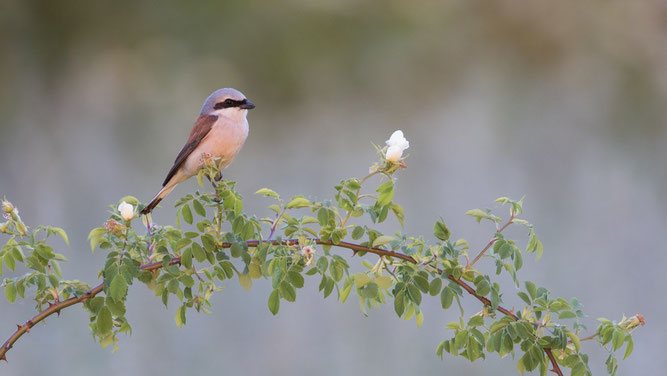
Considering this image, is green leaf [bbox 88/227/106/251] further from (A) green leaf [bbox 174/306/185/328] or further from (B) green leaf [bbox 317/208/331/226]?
(B) green leaf [bbox 317/208/331/226]

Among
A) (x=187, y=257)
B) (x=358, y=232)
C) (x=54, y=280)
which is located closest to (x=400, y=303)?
(x=358, y=232)

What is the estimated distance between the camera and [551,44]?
3.27m

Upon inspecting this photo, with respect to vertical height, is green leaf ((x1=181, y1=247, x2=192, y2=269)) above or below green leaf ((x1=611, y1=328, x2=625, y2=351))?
below

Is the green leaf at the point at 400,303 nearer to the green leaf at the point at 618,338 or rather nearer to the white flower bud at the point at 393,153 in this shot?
the white flower bud at the point at 393,153

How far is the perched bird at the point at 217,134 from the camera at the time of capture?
5.47ft

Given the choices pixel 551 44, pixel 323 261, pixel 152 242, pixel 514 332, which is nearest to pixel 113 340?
pixel 152 242

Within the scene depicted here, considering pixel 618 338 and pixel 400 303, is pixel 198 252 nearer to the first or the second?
pixel 400 303

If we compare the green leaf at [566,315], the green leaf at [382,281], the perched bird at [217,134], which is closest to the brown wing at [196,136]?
the perched bird at [217,134]

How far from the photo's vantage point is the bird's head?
168 centimetres

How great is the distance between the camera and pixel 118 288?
3.58 ft

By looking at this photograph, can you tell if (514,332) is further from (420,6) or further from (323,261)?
(420,6)

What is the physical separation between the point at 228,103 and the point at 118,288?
2.32 ft

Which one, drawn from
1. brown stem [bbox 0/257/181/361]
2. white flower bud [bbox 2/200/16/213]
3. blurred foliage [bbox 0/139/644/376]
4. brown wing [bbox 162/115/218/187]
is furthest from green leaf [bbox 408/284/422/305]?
brown wing [bbox 162/115/218/187]

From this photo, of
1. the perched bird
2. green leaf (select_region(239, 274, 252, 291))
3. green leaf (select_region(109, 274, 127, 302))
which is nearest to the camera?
green leaf (select_region(109, 274, 127, 302))
